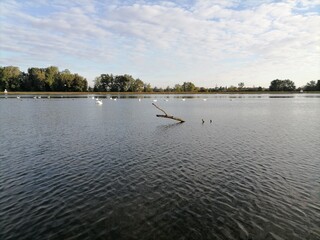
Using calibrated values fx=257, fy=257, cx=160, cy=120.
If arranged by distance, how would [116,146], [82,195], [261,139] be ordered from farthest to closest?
1. [261,139]
2. [116,146]
3. [82,195]

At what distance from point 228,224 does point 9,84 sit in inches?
8647

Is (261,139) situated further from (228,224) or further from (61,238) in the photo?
(61,238)

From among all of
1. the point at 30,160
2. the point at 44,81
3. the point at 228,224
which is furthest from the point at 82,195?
the point at 44,81

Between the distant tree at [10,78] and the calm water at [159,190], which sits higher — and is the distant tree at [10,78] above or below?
above

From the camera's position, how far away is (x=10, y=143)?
97.6 ft

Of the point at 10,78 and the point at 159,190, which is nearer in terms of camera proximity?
the point at 159,190

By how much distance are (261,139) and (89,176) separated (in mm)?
23185

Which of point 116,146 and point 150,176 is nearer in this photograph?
point 150,176

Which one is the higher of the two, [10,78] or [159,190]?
[10,78]

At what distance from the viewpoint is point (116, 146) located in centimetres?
2856

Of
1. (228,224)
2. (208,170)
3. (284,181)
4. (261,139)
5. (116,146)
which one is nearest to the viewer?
(228,224)

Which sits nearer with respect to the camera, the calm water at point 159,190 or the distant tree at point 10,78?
the calm water at point 159,190

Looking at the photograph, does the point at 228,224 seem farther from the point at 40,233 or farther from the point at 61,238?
the point at 40,233

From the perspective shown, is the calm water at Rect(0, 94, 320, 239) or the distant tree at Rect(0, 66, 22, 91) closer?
the calm water at Rect(0, 94, 320, 239)
